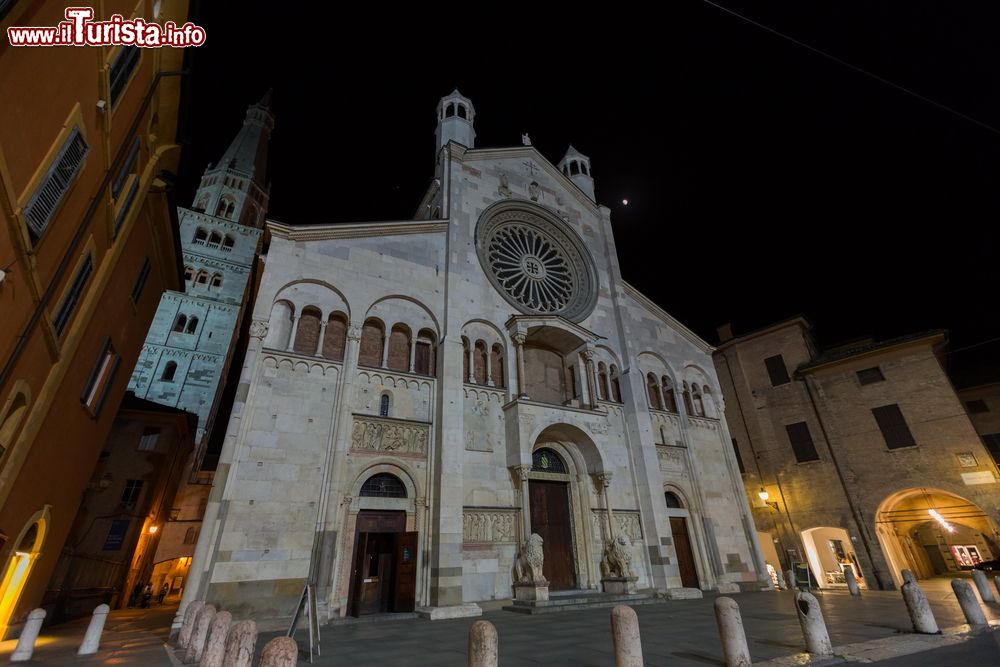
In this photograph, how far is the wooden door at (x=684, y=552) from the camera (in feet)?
49.7

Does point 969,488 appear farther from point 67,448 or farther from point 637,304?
point 67,448

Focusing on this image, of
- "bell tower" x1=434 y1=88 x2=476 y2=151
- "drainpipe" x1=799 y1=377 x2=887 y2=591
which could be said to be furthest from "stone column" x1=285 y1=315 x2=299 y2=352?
"drainpipe" x1=799 y1=377 x2=887 y2=591

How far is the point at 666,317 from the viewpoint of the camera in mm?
19891

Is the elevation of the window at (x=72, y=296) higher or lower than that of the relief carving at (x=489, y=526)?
higher

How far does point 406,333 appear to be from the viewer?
13828 mm

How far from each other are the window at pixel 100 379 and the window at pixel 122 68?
224 inches

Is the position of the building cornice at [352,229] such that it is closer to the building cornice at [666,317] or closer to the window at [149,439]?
the building cornice at [666,317]

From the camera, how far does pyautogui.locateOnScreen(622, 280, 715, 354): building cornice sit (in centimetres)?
1957

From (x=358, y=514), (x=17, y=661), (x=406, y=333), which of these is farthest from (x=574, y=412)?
(x=17, y=661)

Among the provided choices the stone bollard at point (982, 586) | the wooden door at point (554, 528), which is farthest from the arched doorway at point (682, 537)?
the stone bollard at point (982, 586)

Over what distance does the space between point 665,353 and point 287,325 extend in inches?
596

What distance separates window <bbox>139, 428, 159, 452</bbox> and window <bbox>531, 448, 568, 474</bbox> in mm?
17545

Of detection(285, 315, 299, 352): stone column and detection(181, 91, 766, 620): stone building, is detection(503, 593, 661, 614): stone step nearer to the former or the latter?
detection(181, 91, 766, 620): stone building

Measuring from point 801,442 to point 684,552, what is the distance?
1068 cm
